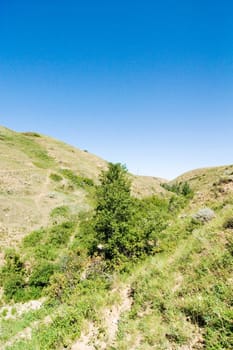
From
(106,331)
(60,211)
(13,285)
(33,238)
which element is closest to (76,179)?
(60,211)

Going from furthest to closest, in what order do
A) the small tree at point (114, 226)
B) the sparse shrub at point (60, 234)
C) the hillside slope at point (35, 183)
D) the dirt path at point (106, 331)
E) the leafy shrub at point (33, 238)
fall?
the hillside slope at point (35, 183) → the sparse shrub at point (60, 234) → the leafy shrub at point (33, 238) → the small tree at point (114, 226) → the dirt path at point (106, 331)

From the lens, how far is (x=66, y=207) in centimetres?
3183

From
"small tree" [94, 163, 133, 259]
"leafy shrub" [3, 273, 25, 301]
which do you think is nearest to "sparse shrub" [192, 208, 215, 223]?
"small tree" [94, 163, 133, 259]

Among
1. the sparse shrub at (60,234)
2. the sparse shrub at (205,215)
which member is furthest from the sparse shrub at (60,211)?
the sparse shrub at (205,215)

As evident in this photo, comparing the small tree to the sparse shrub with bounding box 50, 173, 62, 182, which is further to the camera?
the sparse shrub with bounding box 50, 173, 62, 182

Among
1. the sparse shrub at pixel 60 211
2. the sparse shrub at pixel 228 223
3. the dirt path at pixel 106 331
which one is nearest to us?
the dirt path at pixel 106 331

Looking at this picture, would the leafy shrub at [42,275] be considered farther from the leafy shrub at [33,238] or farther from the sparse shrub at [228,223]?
the sparse shrub at [228,223]

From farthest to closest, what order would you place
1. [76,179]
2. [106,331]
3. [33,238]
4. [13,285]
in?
1. [76,179]
2. [33,238]
3. [13,285]
4. [106,331]

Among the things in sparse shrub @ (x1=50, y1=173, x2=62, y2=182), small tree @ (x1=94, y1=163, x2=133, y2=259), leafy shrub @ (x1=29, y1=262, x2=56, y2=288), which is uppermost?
sparse shrub @ (x1=50, y1=173, x2=62, y2=182)

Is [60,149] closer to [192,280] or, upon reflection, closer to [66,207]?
[66,207]

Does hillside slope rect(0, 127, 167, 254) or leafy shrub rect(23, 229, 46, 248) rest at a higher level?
hillside slope rect(0, 127, 167, 254)

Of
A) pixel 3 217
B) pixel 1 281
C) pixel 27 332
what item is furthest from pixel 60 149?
pixel 27 332

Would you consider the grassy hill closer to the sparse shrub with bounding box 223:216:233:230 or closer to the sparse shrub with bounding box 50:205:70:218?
the sparse shrub with bounding box 223:216:233:230

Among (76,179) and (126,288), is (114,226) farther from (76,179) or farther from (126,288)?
(76,179)
